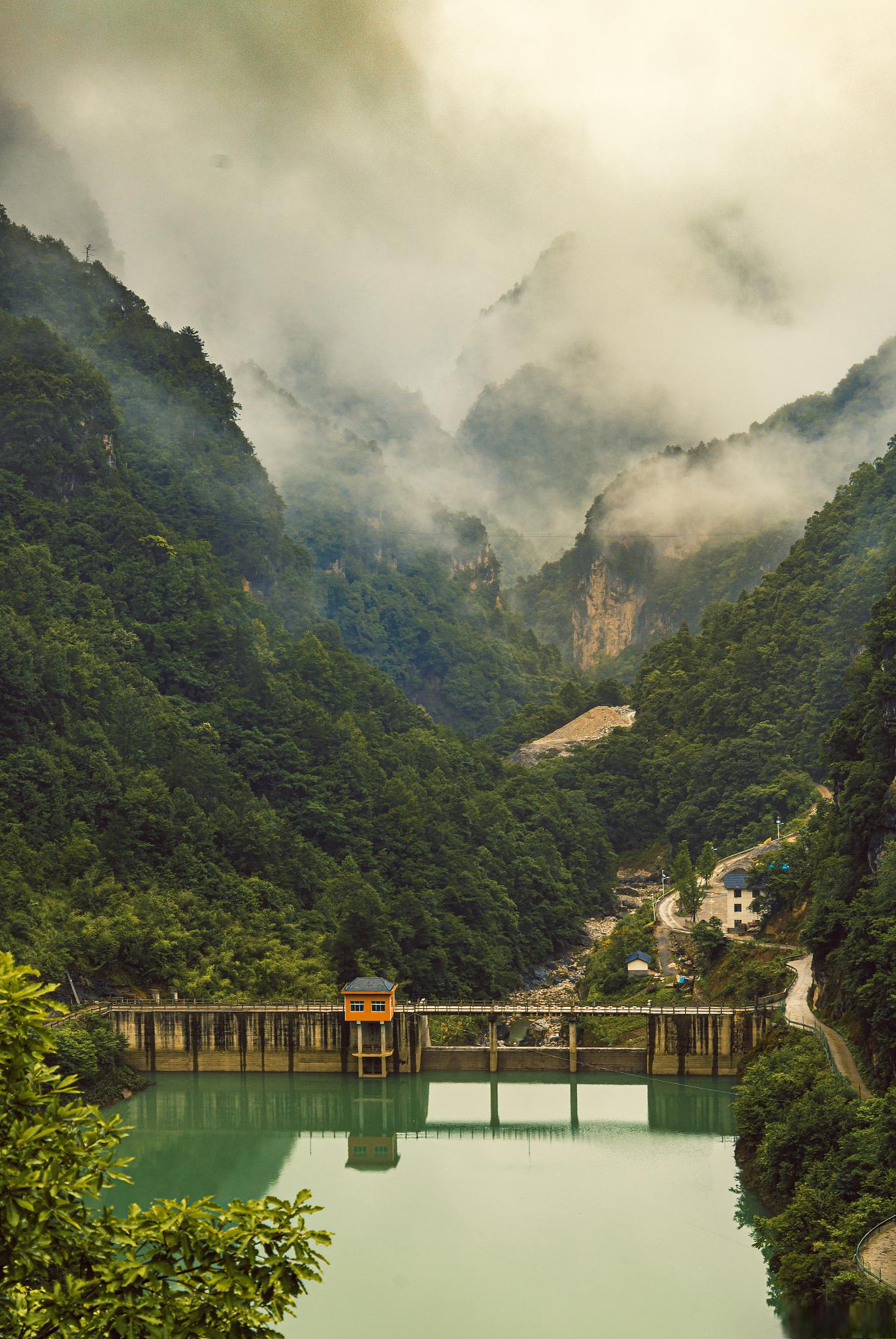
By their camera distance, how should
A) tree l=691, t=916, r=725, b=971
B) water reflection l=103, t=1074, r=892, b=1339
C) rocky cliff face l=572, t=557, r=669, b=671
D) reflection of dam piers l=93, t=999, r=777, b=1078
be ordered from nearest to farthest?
water reflection l=103, t=1074, r=892, b=1339, reflection of dam piers l=93, t=999, r=777, b=1078, tree l=691, t=916, r=725, b=971, rocky cliff face l=572, t=557, r=669, b=671

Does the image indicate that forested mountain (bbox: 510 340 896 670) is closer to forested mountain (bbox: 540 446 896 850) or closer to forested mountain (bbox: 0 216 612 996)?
forested mountain (bbox: 540 446 896 850)

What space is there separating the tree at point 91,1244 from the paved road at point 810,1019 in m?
24.6

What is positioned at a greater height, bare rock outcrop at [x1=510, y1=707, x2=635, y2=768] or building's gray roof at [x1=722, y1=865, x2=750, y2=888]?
bare rock outcrop at [x1=510, y1=707, x2=635, y2=768]

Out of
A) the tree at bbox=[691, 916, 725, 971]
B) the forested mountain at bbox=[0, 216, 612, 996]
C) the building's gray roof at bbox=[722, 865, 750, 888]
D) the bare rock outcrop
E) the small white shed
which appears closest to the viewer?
the forested mountain at bbox=[0, 216, 612, 996]

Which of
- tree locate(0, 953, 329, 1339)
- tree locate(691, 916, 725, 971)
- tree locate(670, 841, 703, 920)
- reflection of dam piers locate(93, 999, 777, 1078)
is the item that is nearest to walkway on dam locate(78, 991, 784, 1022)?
reflection of dam piers locate(93, 999, 777, 1078)

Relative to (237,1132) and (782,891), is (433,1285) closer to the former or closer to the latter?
(237,1132)

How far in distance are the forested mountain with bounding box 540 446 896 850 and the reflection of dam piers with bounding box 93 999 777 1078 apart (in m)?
30.4

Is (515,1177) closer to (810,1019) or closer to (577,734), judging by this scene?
(810,1019)

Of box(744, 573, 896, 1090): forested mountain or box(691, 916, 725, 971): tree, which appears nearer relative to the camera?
box(744, 573, 896, 1090): forested mountain

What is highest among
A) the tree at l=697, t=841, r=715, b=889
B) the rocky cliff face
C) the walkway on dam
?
the rocky cliff face

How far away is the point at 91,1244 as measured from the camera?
35.2 ft

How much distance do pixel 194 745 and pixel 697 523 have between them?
354ft

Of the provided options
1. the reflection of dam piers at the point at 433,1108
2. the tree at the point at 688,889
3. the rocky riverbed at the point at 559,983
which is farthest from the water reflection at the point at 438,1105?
the tree at the point at 688,889

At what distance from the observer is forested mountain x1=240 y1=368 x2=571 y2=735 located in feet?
428
